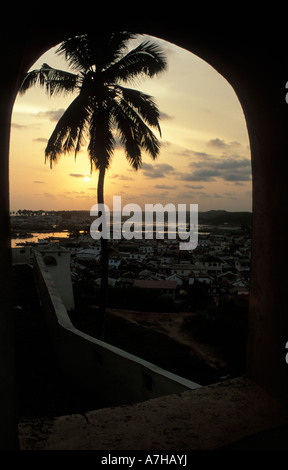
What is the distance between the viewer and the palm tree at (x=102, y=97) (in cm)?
784

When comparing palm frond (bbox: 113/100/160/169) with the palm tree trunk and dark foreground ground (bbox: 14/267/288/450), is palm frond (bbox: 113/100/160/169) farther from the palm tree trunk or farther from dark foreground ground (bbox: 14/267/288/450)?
dark foreground ground (bbox: 14/267/288/450)

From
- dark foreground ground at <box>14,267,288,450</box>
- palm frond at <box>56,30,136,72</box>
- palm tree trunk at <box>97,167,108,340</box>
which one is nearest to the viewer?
dark foreground ground at <box>14,267,288,450</box>

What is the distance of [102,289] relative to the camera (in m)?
8.71

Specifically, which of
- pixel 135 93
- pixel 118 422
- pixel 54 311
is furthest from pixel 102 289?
pixel 118 422

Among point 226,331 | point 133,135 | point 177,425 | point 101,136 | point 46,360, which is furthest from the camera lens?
point 226,331

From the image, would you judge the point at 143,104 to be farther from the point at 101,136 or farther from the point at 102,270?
the point at 102,270

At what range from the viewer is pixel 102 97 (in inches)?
315

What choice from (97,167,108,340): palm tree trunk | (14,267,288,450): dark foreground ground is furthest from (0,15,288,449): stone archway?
(97,167,108,340): palm tree trunk

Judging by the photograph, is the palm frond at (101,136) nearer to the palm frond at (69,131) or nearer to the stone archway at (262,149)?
the palm frond at (69,131)

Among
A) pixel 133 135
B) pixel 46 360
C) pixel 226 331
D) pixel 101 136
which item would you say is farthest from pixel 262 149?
pixel 226 331

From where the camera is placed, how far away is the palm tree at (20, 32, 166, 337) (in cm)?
784

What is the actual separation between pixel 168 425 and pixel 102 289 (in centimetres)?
699
